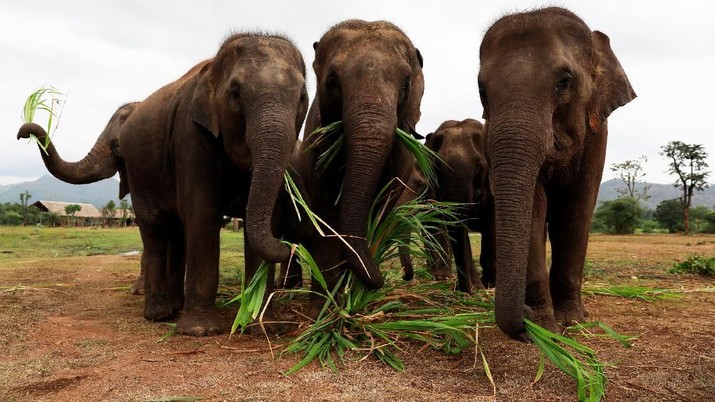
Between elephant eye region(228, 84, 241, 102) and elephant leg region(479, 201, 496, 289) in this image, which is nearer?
elephant eye region(228, 84, 241, 102)

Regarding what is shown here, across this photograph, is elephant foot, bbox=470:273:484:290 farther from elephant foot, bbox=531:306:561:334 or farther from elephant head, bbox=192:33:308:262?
elephant head, bbox=192:33:308:262

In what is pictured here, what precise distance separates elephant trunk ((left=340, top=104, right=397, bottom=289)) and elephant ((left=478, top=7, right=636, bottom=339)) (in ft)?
2.71

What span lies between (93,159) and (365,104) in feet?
15.8

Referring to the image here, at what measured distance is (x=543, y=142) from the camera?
3762mm

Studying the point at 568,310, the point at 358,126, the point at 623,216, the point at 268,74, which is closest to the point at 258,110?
the point at 268,74

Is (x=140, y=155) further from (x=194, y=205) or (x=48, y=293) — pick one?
(x=48, y=293)

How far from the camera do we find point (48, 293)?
7.04 m

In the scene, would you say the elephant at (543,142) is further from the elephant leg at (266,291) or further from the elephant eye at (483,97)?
the elephant leg at (266,291)

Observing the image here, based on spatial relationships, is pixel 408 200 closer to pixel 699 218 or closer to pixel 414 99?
pixel 414 99

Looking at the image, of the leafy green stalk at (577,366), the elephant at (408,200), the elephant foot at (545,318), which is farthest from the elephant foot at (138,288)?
the leafy green stalk at (577,366)

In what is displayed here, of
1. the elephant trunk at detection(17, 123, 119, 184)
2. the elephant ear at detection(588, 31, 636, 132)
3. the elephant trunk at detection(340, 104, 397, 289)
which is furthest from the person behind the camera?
the elephant trunk at detection(17, 123, 119, 184)

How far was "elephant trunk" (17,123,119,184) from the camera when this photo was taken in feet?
19.2

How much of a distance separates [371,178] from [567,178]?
1.55 metres

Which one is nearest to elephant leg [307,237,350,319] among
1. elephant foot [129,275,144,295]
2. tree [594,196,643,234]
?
elephant foot [129,275,144,295]
